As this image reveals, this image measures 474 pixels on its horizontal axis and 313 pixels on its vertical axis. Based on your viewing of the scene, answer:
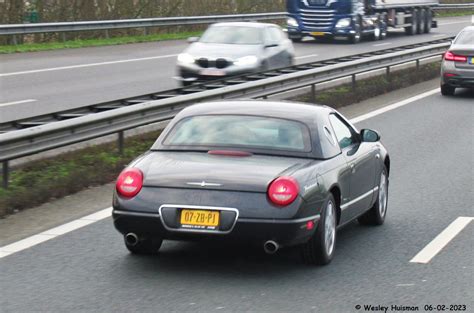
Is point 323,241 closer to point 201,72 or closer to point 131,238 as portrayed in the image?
point 131,238

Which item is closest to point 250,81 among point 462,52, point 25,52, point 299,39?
point 462,52

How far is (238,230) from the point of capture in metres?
8.16

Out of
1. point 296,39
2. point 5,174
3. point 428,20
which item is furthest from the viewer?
point 428,20

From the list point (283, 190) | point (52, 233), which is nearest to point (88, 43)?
point (52, 233)

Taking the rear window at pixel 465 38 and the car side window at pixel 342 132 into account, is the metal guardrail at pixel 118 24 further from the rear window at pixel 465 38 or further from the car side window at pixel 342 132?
the car side window at pixel 342 132

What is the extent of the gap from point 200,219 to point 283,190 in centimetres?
62

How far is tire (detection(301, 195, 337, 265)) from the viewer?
28.3 feet

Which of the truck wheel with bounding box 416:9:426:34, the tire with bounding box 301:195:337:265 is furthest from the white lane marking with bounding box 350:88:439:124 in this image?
the truck wheel with bounding box 416:9:426:34

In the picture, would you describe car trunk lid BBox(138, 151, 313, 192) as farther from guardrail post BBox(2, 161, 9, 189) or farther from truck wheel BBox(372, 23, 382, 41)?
truck wheel BBox(372, 23, 382, 41)

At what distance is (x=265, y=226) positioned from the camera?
322 inches

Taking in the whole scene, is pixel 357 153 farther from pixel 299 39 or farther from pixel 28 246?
pixel 299 39

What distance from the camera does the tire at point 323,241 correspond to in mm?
8633

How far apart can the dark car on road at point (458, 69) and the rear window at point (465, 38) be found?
9cm

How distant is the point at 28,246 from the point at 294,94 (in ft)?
45.1
